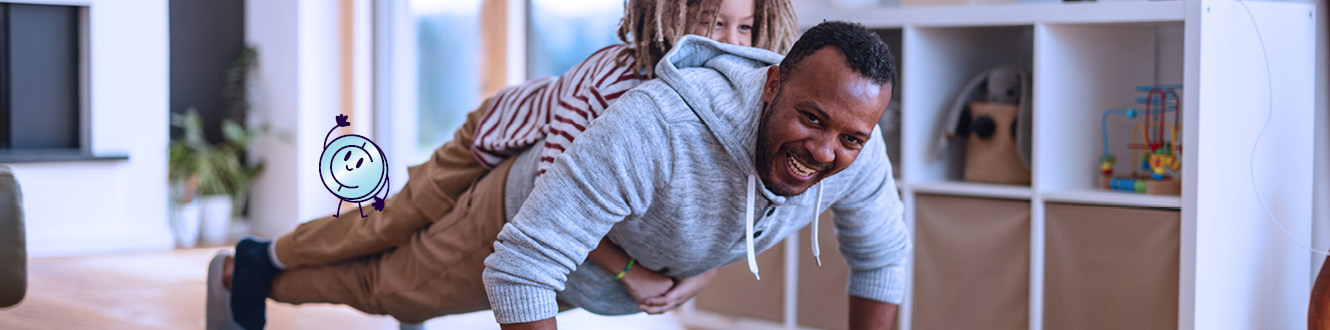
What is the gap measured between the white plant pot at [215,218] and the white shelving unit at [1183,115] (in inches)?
116

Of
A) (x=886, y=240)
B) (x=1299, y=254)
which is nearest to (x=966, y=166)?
(x=1299, y=254)

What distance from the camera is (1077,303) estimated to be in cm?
221

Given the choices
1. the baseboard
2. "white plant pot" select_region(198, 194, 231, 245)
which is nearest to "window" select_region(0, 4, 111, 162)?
the baseboard

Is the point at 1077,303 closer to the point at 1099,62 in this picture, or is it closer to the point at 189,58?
the point at 1099,62

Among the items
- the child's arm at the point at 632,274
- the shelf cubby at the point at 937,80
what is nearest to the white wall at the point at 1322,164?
the shelf cubby at the point at 937,80

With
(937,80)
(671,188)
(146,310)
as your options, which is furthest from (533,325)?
(146,310)

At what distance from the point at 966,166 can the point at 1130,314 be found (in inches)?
20.3

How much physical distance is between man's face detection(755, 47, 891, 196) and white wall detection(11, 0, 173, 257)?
3405 mm

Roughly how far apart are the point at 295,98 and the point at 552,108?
340cm

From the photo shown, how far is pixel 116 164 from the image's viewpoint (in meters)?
4.21

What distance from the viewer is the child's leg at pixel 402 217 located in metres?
1.84

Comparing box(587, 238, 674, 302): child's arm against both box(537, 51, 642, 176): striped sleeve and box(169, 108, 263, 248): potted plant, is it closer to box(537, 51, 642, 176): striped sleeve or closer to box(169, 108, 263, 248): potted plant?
box(537, 51, 642, 176): striped sleeve

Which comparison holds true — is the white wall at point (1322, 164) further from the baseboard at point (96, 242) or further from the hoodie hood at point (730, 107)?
the baseboard at point (96, 242)

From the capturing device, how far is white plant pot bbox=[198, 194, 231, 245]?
15.2ft
